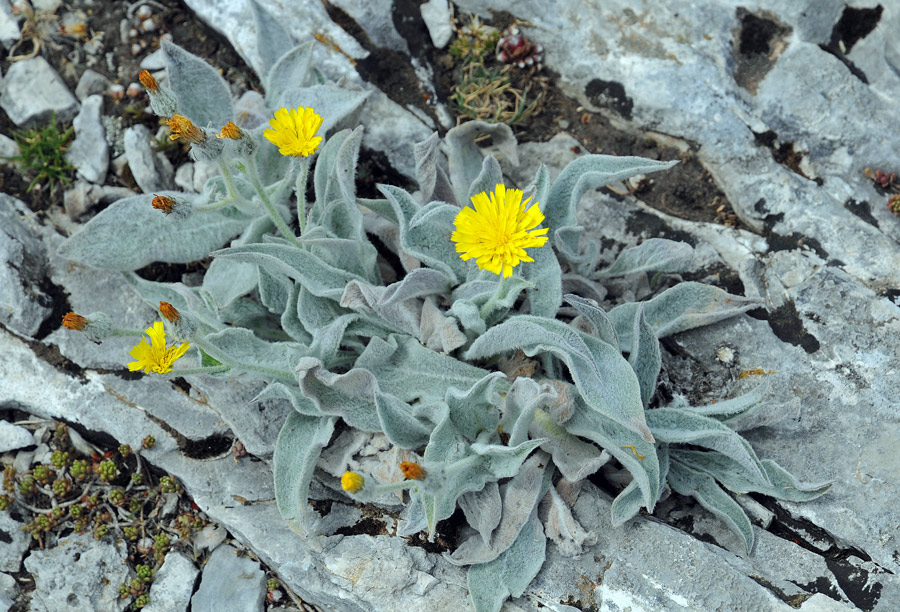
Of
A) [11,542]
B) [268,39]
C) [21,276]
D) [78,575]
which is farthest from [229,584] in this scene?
[268,39]

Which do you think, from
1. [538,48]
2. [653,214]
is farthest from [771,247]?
[538,48]

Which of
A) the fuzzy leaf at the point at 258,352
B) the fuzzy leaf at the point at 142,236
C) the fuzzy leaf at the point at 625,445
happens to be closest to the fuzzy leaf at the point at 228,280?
the fuzzy leaf at the point at 142,236

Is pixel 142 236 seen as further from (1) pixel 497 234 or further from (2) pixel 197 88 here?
(1) pixel 497 234

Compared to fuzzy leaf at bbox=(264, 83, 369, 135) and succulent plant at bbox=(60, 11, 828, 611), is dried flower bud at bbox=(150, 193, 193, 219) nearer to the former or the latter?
succulent plant at bbox=(60, 11, 828, 611)

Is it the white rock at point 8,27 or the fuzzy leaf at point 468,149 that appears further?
the white rock at point 8,27

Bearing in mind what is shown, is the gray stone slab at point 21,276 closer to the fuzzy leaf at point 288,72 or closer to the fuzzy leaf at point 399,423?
the fuzzy leaf at point 288,72
